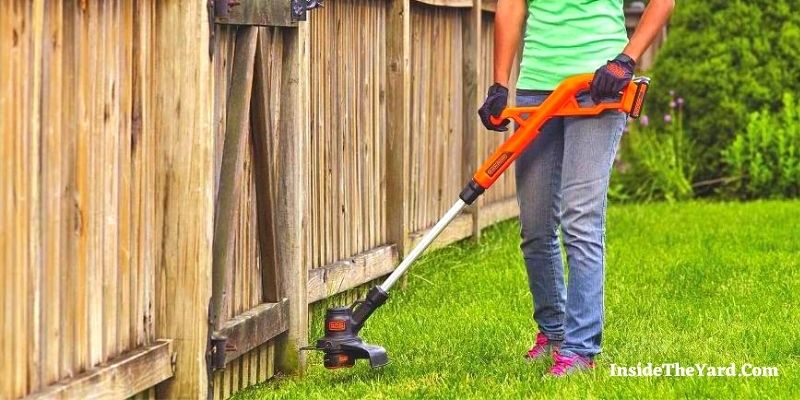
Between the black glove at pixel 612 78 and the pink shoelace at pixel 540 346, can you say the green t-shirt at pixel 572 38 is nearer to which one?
the black glove at pixel 612 78

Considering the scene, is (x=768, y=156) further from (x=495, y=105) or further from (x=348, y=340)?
(x=348, y=340)

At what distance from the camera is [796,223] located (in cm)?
913

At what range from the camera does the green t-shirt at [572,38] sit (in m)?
4.94

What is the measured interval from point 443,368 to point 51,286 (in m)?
1.83

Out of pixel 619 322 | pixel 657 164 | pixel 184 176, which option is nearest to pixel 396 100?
pixel 619 322

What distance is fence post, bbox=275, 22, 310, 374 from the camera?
16.5 feet

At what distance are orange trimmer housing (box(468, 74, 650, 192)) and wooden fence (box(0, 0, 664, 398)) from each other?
64cm

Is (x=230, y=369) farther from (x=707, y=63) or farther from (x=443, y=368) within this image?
(x=707, y=63)

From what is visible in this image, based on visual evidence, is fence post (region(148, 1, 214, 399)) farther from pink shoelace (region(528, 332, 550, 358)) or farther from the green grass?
pink shoelace (region(528, 332, 550, 358))

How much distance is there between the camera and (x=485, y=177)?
16.2 ft

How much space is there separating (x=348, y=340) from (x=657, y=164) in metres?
6.92

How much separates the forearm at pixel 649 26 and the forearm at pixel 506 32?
47cm

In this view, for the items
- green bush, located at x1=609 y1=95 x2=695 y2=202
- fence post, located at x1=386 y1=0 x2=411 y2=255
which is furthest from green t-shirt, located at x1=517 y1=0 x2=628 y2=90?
green bush, located at x1=609 y1=95 x2=695 y2=202

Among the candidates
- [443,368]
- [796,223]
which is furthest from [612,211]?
[443,368]
